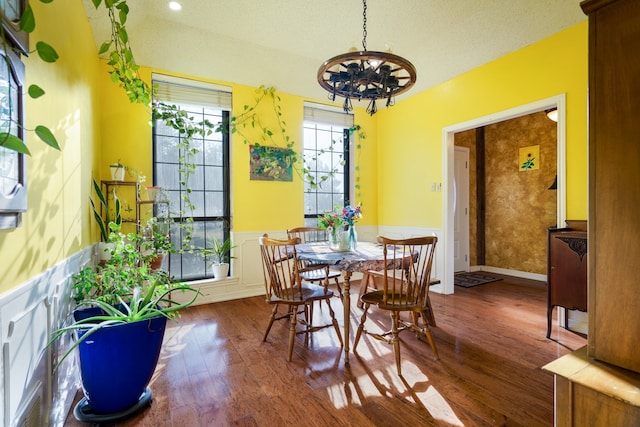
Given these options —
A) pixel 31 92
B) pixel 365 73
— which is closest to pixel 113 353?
pixel 31 92

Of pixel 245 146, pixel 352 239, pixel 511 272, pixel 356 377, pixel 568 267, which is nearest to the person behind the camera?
pixel 356 377

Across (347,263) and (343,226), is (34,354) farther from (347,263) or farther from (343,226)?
(343,226)

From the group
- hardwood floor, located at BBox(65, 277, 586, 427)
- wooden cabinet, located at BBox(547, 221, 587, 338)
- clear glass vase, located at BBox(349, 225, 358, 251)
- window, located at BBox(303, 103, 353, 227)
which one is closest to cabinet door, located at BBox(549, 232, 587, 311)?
wooden cabinet, located at BBox(547, 221, 587, 338)

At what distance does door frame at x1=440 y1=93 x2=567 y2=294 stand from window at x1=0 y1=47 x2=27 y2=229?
3.78m

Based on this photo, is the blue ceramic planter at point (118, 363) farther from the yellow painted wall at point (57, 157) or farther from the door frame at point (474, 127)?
the door frame at point (474, 127)

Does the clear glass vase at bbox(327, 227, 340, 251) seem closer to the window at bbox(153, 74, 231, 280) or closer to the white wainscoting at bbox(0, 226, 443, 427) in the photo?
the window at bbox(153, 74, 231, 280)

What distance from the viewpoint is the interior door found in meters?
5.14

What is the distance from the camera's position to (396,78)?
2352mm

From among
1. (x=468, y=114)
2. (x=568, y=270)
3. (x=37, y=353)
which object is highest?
(x=468, y=114)

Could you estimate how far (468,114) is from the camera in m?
3.67

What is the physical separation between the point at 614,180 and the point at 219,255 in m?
3.60

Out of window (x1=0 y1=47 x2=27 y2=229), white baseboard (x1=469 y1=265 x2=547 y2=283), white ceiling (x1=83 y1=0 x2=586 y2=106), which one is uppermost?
white ceiling (x1=83 y1=0 x2=586 y2=106)

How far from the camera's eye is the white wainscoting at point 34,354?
1062mm

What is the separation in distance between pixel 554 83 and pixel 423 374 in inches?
115
